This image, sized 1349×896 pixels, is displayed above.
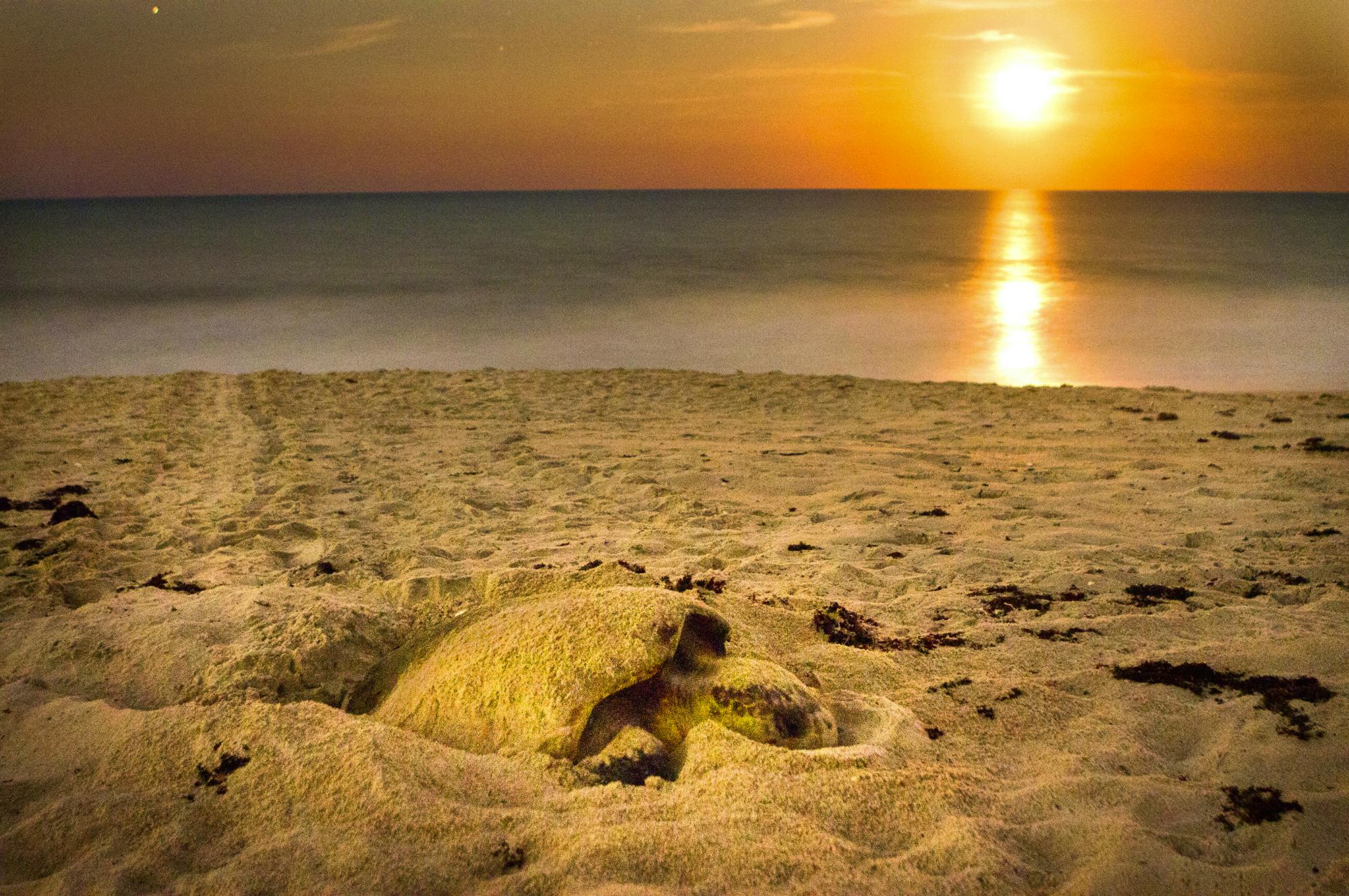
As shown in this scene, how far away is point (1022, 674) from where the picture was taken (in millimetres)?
2957

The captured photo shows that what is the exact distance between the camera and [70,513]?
15.2 feet

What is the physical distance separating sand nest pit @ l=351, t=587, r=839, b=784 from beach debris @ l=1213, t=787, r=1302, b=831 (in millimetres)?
977

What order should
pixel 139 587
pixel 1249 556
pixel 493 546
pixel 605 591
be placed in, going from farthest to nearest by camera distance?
pixel 493 546 → pixel 1249 556 → pixel 139 587 → pixel 605 591

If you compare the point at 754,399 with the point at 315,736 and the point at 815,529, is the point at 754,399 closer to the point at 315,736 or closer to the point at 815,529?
the point at 815,529

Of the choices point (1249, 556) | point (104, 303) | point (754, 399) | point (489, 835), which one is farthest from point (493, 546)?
point (104, 303)

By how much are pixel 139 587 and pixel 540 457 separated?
2.91 metres

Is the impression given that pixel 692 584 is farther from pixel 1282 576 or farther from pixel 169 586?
pixel 1282 576

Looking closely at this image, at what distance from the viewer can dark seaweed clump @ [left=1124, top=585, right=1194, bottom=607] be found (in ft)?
11.5

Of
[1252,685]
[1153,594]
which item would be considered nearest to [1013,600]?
[1153,594]

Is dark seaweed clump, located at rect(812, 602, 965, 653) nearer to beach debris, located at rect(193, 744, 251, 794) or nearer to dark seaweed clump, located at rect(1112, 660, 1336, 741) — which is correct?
dark seaweed clump, located at rect(1112, 660, 1336, 741)

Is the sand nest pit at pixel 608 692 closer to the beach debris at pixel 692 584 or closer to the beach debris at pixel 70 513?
the beach debris at pixel 692 584

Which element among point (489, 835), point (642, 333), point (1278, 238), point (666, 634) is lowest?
point (489, 835)

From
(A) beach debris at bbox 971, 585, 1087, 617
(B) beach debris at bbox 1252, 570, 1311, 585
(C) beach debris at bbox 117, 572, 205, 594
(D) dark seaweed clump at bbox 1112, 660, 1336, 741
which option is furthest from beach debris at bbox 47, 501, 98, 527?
(B) beach debris at bbox 1252, 570, 1311, 585

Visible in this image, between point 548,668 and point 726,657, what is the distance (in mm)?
539
